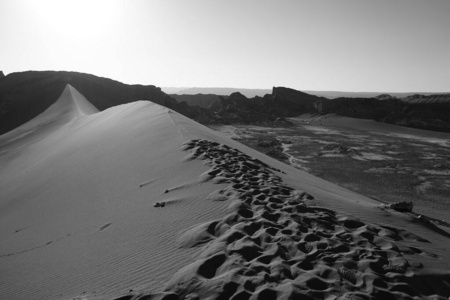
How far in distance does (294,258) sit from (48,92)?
3732 cm

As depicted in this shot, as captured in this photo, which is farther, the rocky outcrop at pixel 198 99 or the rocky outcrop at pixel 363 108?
the rocky outcrop at pixel 198 99

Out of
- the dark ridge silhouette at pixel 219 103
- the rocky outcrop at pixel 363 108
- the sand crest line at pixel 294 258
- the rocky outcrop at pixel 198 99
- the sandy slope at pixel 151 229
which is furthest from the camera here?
the rocky outcrop at pixel 198 99

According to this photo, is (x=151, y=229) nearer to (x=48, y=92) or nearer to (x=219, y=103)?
(x=48, y=92)

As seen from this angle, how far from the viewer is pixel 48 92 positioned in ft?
109

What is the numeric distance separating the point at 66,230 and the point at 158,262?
2644mm

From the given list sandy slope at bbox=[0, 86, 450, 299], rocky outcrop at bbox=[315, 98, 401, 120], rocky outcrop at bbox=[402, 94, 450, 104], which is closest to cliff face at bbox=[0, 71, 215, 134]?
rocky outcrop at bbox=[315, 98, 401, 120]

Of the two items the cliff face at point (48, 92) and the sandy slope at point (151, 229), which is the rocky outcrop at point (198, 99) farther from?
the sandy slope at point (151, 229)

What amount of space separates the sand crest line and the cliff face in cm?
3113

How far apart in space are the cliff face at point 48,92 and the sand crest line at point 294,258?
31132 mm

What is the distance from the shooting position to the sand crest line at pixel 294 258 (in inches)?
97.9

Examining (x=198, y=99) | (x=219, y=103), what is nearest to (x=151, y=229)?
(x=219, y=103)

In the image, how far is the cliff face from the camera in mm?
29688

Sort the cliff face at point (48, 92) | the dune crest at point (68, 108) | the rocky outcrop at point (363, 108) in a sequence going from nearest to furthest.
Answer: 1. the dune crest at point (68, 108)
2. the cliff face at point (48, 92)
3. the rocky outcrop at point (363, 108)

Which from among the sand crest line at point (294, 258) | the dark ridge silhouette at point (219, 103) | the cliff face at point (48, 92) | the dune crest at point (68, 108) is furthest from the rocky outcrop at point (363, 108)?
the sand crest line at point (294, 258)
